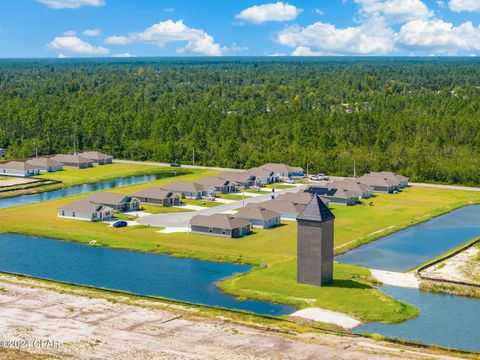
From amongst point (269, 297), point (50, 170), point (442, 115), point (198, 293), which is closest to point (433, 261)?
point (269, 297)

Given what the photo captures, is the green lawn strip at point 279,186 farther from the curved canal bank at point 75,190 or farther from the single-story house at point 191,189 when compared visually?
the curved canal bank at point 75,190

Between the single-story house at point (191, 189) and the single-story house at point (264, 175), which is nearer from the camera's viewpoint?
the single-story house at point (191, 189)

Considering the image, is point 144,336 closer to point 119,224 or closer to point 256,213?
point 119,224

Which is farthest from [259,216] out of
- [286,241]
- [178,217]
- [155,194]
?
[155,194]

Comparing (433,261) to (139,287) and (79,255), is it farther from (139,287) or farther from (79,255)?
(79,255)

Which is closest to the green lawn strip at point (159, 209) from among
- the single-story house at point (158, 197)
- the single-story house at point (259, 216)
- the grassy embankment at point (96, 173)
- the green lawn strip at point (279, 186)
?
the single-story house at point (158, 197)

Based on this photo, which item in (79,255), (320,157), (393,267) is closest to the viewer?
(393,267)

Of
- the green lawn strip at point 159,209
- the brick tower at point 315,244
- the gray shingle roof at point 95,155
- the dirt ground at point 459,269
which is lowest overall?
the green lawn strip at point 159,209
